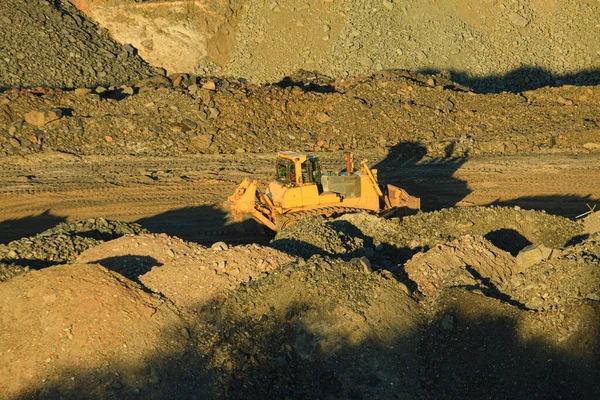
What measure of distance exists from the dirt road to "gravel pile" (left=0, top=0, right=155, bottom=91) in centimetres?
629

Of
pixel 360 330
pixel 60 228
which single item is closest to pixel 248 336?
pixel 360 330

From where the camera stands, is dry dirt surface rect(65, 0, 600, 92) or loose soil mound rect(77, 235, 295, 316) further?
dry dirt surface rect(65, 0, 600, 92)

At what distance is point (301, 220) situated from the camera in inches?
558

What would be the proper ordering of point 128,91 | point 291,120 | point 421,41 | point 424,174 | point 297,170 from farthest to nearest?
1. point 421,41
2. point 128,91
3. point 291,120
4. point 424,174
5. point 297,170

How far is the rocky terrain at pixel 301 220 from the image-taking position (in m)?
9.25

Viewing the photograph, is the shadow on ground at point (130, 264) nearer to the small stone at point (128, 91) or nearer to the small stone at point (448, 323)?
the small stone at point (448, 323)

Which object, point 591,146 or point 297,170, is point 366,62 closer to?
point 591,146

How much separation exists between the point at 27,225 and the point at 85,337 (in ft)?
29.3

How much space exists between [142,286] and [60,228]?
460 centimetres

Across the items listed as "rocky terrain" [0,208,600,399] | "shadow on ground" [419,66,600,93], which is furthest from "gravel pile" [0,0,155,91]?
"rocky terrain" [0,208,600,399]

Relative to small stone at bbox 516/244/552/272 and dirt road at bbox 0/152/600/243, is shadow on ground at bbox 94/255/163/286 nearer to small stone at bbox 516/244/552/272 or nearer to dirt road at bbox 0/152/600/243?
dirt road at bbox 0/152/600/243

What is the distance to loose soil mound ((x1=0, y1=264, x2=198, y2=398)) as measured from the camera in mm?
8797

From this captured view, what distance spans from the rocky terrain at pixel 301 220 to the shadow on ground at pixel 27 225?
84 mm

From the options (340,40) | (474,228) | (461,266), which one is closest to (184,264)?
Answer: (461,266)
